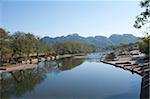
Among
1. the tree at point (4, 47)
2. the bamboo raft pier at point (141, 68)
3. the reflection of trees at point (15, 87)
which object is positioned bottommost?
the reflection of trees at point (15, 87)

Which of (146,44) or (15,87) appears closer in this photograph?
(15,87)

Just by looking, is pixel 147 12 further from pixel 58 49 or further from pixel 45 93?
pixel 58 49

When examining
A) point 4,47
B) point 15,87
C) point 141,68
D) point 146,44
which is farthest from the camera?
point 4,47

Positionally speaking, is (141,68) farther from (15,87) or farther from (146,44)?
(15,87)

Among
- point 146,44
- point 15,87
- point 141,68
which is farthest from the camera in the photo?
point 146,44

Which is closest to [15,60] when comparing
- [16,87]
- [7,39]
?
[7,39]

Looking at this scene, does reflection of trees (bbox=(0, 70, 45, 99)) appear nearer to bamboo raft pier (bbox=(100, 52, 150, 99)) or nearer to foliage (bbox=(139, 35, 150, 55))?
bamboo raft pier (bbox=(100, 52, 150, 99))

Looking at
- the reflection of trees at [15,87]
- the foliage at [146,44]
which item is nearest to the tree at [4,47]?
the reflection of trees at [15,87]

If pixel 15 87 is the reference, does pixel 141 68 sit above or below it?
above

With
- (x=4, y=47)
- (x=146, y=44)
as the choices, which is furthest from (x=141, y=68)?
(x=4, y=47)

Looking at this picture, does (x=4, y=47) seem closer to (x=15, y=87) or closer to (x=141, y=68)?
(x=15, y=87)

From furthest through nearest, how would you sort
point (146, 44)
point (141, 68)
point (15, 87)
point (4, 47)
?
point (4, 47) < point (146, 44) < point (141, 68) < point (15, 87)

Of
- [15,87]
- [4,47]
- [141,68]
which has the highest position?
[4,47]

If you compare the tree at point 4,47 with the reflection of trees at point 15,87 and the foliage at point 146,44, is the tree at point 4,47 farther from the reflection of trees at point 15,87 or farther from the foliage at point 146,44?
the foliage at point 146,44
